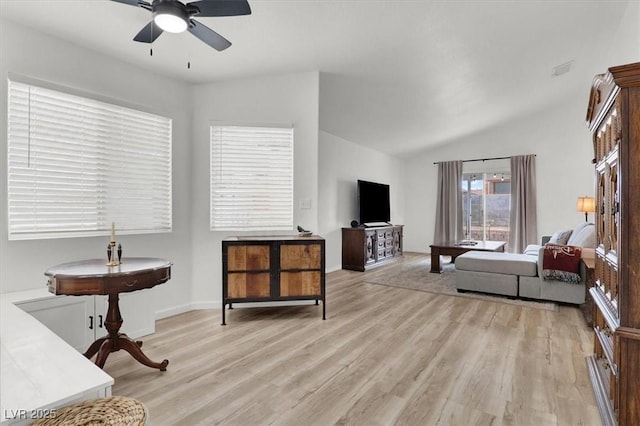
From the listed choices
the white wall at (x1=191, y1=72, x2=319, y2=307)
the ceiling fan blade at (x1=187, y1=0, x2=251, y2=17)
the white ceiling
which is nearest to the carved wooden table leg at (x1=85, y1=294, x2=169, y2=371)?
the white wall at (x1=191, y1=72, x2=319, y2=307)

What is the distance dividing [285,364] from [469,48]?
3697 millimetres

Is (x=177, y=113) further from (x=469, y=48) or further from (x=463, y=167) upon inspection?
(x=463, y=167)

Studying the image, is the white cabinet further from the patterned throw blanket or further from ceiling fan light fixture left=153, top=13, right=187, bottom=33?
the patterned throw blanket

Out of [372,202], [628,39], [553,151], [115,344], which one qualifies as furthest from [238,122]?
[553,151]

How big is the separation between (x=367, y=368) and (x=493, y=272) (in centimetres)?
268

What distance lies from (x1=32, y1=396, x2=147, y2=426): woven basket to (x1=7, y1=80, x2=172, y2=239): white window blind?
2.06m

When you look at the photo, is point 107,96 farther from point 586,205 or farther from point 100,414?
point 586,205

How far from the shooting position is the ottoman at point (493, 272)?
4062 millimetres

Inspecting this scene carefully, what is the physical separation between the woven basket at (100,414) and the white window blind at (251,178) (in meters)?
2.63

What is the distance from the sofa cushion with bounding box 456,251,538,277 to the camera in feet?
13.2

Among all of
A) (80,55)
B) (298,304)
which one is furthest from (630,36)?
(80,55)

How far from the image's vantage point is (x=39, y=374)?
1300 mm

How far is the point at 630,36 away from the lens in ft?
11.3

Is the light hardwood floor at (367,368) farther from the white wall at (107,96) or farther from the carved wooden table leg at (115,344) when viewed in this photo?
the white wall at (107,96)
